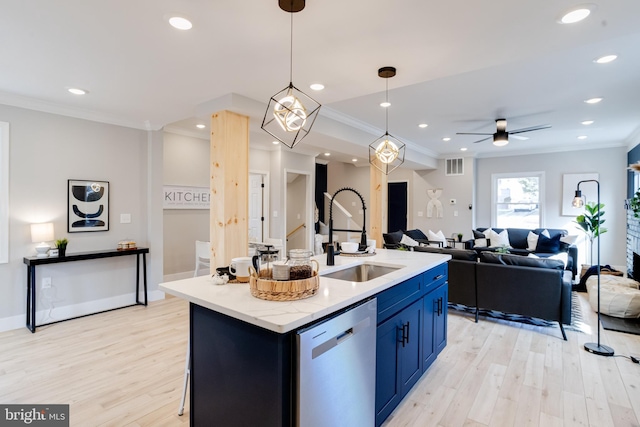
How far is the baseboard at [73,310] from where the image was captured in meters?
3.67

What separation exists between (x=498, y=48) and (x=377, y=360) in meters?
2.28

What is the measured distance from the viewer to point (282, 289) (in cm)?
160

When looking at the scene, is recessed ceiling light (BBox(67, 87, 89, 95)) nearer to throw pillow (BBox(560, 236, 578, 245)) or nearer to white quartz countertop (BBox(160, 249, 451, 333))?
white quartz countertop (BBox(160, 249, 451, 333))

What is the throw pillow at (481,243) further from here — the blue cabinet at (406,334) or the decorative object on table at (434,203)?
the blue cabinet at (406,334)

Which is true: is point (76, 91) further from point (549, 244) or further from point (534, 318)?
point (549, 244)

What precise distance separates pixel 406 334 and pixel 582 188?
22.5 feet

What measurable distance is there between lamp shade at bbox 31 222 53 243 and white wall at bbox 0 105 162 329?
0.38ft

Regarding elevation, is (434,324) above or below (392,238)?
below

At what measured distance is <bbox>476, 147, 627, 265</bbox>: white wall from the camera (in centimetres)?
655

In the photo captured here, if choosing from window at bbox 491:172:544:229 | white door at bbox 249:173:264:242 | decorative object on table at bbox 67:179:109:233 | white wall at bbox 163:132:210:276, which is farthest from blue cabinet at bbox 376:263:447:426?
window at bbox 491:172:544:229

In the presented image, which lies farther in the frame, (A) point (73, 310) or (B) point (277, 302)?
(A) point (73, 310)

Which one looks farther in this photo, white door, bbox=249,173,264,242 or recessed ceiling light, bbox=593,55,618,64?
white door, bbox=249,173,264,242

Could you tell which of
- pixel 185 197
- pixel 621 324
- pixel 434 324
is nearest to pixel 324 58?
pixel 434 324

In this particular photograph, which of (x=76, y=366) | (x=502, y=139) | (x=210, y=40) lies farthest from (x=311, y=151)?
(x=76, y=366)
